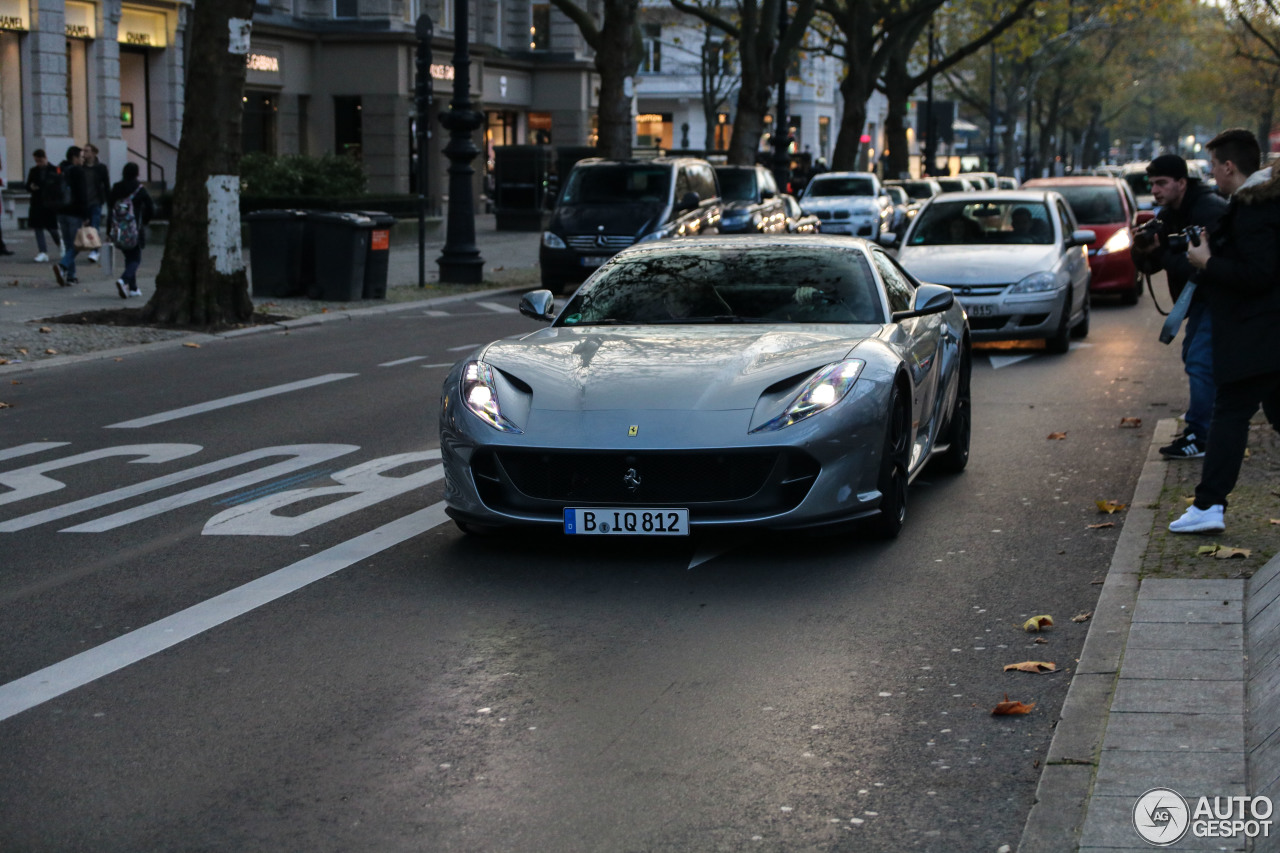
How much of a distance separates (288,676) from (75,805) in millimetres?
1211

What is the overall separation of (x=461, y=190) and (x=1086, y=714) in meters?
21.4

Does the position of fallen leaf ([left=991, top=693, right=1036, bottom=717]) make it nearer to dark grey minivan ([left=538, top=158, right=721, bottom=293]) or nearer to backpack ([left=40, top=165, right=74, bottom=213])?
dark grey minivan ([left=538, top=158, right=721, bottom=293])

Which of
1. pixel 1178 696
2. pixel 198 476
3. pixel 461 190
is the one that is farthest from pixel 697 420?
pixel 461 190

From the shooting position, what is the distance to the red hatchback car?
2231 cm

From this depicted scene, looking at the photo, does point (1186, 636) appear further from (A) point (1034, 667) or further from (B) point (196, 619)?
(B) point (196, 619)

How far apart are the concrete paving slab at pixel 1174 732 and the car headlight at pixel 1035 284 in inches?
456

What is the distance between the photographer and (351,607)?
6469 mm

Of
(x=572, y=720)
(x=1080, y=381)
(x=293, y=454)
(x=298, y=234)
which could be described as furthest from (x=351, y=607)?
(x=298, y=234)

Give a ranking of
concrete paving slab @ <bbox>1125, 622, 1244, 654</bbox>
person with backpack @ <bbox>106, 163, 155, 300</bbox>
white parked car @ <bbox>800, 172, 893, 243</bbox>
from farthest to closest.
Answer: white parked car @ <bbox>800, 172, 893, 243</bbox> → person with backpack @ <bbox>106, 163, 155, 300</bbox> → concrete paving slab @ <bbox>1125, 622, 1244, 654</bbox>

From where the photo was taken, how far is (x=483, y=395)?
727cm

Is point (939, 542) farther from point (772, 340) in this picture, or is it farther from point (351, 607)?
point (351, 607)

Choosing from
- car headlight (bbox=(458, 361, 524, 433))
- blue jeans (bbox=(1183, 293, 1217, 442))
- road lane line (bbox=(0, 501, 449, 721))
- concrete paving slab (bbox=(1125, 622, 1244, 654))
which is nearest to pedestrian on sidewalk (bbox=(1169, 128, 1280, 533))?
concrete paving slab (bbox=(1125, 622, 1244, 654))

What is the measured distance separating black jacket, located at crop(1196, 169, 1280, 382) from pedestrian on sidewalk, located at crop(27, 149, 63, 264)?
20.1 meters

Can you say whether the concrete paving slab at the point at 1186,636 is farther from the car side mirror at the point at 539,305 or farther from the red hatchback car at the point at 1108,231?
the red hatchback car at the point at 1108,231
